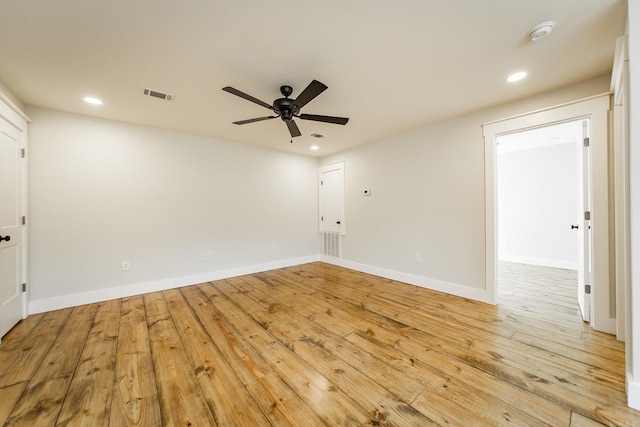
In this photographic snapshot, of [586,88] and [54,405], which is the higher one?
[586,88]

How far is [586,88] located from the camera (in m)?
2.34

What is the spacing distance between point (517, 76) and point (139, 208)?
4768 millimetres

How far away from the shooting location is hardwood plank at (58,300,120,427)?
1.34m

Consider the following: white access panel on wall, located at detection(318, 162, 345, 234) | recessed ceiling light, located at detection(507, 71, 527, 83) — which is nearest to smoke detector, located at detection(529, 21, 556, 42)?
recessed ceiling light, located at detection(507, 71, 527, 83)

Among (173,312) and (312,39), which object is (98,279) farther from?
(312,39)

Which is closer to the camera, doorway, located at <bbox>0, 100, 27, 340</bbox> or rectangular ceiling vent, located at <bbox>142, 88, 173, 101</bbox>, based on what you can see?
doorway, located at <bbox>0, 100, 27, 340</bbox>

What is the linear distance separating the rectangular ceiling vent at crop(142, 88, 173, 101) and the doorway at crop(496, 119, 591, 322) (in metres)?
5.12

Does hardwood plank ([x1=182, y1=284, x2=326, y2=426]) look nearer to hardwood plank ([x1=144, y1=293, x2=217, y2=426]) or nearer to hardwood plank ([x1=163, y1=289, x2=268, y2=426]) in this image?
hardwood plank ([x1=163, y1=289, x2=268, y2=426])

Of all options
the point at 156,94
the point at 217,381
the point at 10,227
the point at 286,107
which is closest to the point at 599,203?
the point at 286,107

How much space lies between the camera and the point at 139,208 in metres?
3.43

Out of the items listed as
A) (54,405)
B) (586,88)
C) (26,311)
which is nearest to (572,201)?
(586,88)

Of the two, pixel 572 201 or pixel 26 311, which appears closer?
pixel 26 311

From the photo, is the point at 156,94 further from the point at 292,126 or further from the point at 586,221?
the point at 586,221

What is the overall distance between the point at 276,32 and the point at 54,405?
2.76m
